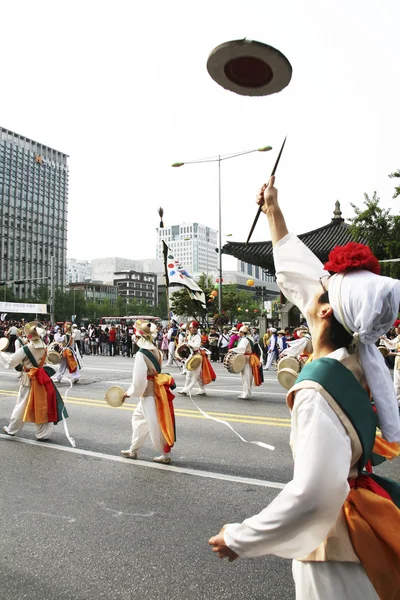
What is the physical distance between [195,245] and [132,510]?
11354 cm

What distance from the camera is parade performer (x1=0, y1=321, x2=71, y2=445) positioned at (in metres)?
7.29

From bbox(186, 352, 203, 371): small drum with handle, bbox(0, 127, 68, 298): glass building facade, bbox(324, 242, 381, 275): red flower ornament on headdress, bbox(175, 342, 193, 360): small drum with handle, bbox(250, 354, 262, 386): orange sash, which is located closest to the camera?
bbox(324, 242, 381, 275): red flower ornament on headdress

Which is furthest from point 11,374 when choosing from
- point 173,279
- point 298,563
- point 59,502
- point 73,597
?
point 298,563

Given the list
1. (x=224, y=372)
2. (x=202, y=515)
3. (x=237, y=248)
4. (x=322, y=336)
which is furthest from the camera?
(x=237, y=248)

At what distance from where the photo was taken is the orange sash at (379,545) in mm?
1754

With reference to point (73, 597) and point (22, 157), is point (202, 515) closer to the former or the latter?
point (73, 597)

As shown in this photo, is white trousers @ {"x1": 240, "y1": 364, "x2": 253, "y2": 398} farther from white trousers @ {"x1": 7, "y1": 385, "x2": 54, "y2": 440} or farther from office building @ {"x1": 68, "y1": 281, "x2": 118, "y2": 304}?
office building @ {"x1": 68, "y1": 281, "x2": 118, "y2": 304}

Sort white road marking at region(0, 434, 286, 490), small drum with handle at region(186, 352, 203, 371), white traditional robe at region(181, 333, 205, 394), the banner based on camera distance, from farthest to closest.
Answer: the banner < white traditional robe at region(181, 333, 205, 394) < small drum with handle at region(186, 352, 203, 371) < white road marking at region(0, 434, 286, 490)

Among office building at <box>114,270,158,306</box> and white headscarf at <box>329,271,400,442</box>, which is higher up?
office building at <box>114,270,158,306</box>

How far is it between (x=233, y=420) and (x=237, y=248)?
19513mm

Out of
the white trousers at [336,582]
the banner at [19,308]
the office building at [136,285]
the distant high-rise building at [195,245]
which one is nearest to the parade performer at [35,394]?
the white trousers at [336,582]

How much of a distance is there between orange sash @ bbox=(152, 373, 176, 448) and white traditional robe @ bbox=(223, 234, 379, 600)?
427 cm

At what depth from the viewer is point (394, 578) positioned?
1752 mm

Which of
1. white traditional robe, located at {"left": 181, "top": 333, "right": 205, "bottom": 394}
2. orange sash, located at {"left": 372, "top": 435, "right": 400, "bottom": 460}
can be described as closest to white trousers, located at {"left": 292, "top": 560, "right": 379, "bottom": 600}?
orange sash, located at {"left": 372, "top": 435, "right": 400, "bottom": 460}
